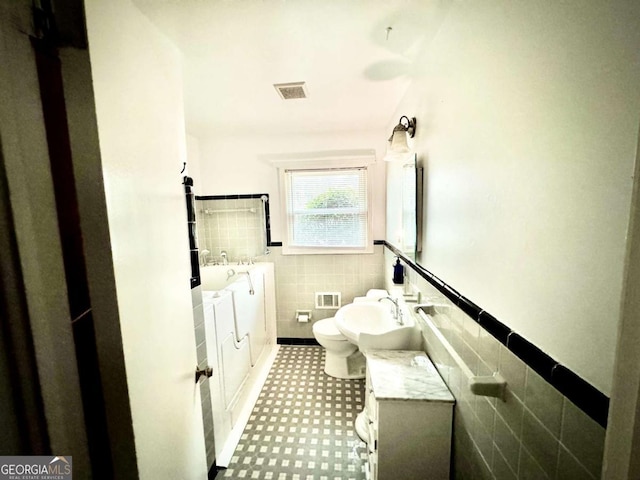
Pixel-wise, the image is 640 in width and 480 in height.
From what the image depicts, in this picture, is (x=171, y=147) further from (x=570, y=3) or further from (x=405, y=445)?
(x=405, y=445)

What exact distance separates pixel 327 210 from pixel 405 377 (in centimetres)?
190

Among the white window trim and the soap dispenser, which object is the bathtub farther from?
the soap dispenser

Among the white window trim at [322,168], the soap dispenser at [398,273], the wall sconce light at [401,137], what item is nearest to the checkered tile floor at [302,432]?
the soap dispenser at [398,273]

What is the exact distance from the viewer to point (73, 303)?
438 mm

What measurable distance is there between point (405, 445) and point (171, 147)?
1.64 meters

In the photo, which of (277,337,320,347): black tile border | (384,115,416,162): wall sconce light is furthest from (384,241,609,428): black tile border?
(277,337,320,347): black tile border

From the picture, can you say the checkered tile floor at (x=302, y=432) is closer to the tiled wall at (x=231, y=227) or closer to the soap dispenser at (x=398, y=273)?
the soap dispenser at (x=398, y=273)

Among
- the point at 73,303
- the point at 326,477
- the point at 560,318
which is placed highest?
the point at 73,303

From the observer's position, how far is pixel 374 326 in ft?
6.61

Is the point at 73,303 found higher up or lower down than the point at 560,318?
higher up

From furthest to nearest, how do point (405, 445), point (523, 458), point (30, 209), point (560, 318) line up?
1. point (405, 445)
2. point (523, 458)
3. point (560, 318)
4. point (30, 209)

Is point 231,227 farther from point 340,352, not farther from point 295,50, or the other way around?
point 295,50

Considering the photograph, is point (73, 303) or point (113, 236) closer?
point (73, 303)

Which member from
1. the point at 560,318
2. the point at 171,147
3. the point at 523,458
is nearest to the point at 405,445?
the point at 523,458
